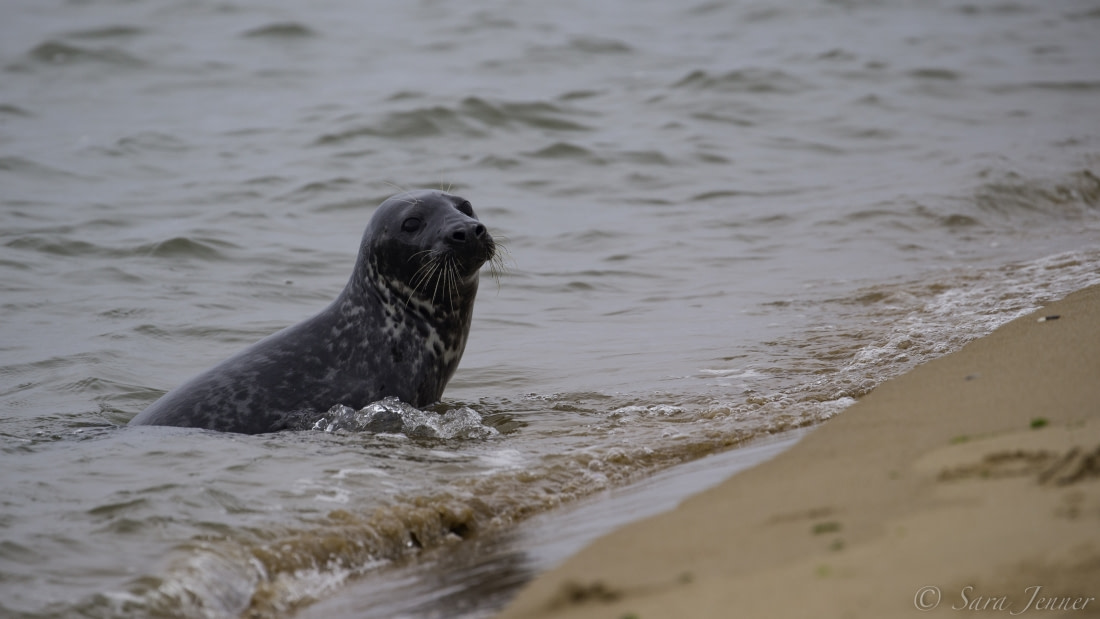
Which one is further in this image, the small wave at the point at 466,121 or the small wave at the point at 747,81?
the small wave at the point at 747,81

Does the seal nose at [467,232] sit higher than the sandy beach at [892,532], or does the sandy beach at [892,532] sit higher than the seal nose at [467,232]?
the seal nose at [467,232]

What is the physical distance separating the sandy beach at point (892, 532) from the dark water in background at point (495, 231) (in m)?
0.95

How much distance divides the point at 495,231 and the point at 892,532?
786 cm

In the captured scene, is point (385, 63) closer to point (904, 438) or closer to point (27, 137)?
point (27, 137)

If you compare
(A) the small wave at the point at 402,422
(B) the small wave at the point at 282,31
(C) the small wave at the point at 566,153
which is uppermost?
(B) the small wave at the point at 282,31

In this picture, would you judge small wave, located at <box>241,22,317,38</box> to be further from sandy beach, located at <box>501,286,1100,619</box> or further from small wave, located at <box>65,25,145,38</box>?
sandy beach, located at <box>501,286,1100,619</box>

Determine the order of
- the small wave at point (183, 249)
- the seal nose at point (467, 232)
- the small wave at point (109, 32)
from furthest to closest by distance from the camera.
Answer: the small wave at point (109, 32)
the small wave at point (183, 249)
the seal nose at point (467, 232)

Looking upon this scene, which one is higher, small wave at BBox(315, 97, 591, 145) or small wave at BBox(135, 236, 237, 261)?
small wave at BBox(315, 97, 591, 145)

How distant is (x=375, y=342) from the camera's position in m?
5.61

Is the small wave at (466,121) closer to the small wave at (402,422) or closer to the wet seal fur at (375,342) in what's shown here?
the wet seal fur at (375,342)

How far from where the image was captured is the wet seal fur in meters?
5.29

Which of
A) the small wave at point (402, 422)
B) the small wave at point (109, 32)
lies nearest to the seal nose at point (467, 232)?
the small wave at point (402, 422)

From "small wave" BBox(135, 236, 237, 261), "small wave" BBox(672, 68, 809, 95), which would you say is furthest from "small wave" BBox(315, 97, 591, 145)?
"small wave" BBox(135, 236, 237, 261)

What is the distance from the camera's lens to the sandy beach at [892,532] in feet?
7.82
